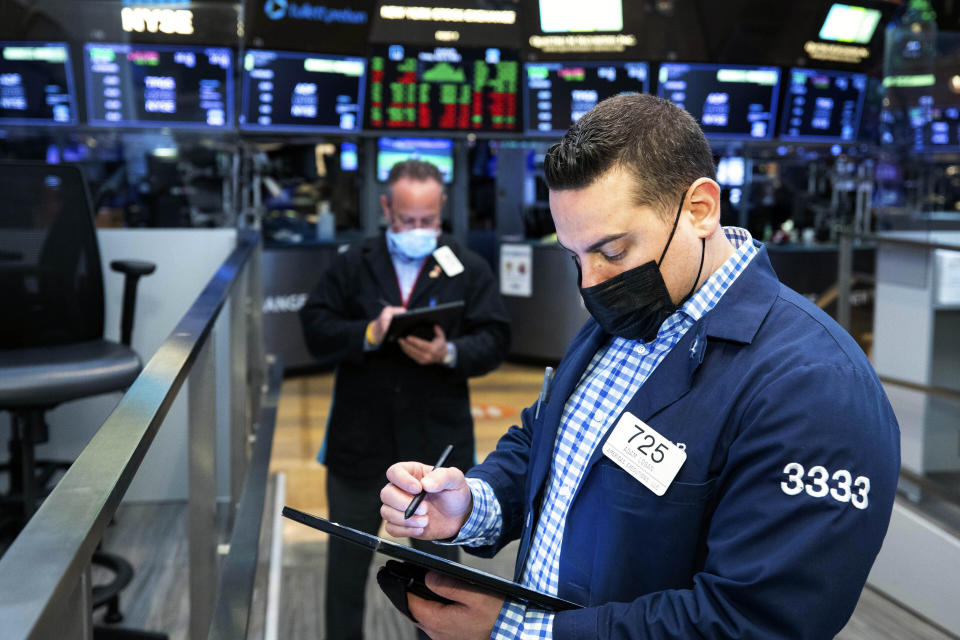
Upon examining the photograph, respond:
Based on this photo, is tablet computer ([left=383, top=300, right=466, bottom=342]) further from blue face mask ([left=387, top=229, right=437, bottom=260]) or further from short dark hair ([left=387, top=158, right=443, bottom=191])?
short dark hair ([left=387, top=158, right=443, bottom=191])

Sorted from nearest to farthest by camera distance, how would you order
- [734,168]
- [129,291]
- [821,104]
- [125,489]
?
[125,489] < [129,291] < [821,104] < [734,168]

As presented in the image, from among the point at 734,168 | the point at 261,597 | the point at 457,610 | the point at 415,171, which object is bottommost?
the point at 261,597

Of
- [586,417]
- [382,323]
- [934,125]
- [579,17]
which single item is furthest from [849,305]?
[586,417]

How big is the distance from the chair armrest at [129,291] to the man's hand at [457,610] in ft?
7.44

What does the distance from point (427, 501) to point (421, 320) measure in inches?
54.7

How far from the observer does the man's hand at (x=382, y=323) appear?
2.69 metres

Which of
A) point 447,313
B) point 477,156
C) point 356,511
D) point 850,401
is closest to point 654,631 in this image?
point 850,401

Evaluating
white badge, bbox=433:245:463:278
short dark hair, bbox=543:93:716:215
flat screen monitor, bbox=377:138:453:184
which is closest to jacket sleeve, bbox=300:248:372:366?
white badge, bbox=433:245:463:278

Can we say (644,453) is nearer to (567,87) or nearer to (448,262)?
(448,262)

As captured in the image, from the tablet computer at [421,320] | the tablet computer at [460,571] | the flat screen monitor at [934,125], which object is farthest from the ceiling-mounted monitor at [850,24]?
the tablet computer at [460,571]

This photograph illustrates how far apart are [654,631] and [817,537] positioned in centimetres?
21

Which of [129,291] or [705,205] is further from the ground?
[705,205]

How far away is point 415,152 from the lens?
308 inches

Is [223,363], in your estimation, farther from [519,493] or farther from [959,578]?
[959,578]
